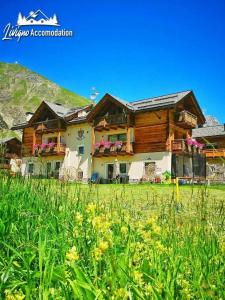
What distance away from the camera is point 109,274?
2.22 meters

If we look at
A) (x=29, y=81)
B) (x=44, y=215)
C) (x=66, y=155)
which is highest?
(x=29, y=81)

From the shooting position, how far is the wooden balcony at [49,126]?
3434cm

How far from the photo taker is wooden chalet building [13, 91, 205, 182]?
1073 inches

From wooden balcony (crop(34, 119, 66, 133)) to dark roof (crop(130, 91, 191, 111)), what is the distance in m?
7.83

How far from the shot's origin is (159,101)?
96.1 ft

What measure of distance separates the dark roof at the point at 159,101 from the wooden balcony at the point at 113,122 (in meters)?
1.33

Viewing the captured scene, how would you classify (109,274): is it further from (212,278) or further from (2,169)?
(2,169)

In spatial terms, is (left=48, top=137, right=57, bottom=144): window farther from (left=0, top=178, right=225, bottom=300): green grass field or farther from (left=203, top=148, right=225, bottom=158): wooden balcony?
(left=0, top=178, right=225, bottom=300): green grass field

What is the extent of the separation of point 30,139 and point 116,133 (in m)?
11.9

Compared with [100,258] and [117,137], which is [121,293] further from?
[117,137]

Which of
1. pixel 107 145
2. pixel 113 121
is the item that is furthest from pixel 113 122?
pixel 107 145

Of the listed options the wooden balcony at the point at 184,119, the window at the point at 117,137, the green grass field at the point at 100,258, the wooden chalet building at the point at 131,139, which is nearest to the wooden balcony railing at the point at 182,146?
the wooden chalet building at the point at 131,139

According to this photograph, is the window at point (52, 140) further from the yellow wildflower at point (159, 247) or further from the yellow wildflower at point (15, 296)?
the yellow wildflower at point (15, 296)

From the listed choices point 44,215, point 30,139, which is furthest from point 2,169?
point 30,139
